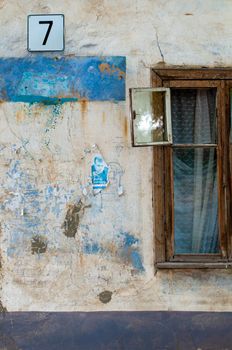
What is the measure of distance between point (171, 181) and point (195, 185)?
0.23 m

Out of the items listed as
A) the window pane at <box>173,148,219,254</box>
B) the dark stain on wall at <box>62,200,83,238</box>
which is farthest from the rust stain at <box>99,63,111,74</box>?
the dark stain on wall at <box>62,200,83,238</box>

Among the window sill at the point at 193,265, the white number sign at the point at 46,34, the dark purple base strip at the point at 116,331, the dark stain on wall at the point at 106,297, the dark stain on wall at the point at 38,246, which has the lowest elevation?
the dark purple base strip at the point at 116,331

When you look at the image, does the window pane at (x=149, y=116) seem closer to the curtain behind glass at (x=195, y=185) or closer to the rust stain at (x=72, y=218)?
the curtain behind glass at (x=195, y=185)

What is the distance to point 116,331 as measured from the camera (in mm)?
4625

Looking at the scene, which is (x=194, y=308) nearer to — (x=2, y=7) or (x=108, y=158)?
(x=108, y=158)

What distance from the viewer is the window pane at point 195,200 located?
477cm

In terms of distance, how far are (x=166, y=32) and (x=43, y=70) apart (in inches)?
42.8

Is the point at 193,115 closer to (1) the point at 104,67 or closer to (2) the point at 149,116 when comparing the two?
(2) the point at 149,116

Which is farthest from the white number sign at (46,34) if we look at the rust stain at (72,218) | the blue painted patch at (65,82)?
the rust stain at (72,218)

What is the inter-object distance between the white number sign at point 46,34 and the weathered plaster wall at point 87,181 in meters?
0.07

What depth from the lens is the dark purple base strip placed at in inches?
182

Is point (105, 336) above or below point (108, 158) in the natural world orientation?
below

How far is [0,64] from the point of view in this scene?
186 inches

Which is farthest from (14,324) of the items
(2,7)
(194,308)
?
(2,7)
